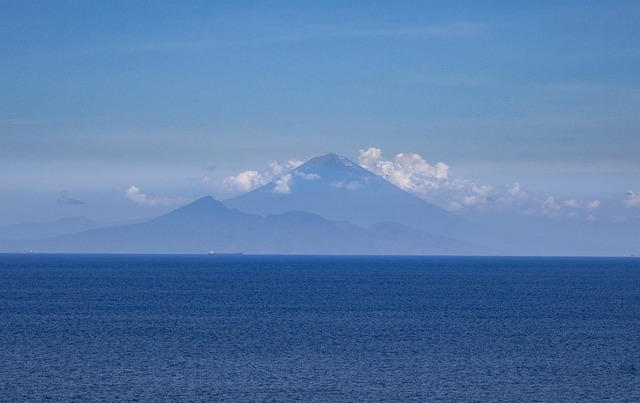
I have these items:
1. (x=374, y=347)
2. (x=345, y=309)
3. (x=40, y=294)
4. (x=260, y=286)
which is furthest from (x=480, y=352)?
(x=260, y=286)

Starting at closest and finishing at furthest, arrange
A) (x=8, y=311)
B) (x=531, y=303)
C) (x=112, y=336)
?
1. (x=112, y=336)
2. (x=8, y=311)
3. (x=531, y=303)

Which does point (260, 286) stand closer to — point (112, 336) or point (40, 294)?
point (40, 294)

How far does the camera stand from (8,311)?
339ft

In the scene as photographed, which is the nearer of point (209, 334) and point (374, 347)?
point (374, 347)

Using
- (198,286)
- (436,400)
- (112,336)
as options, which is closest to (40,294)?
(198,286)

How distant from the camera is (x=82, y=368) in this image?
59.3m

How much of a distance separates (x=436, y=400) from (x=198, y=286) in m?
116

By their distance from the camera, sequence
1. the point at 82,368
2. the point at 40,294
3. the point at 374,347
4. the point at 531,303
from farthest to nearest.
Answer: the point at 40,294 < the point at 531,303 < the point at 374,347 < the point at 82,368

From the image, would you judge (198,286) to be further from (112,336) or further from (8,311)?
(112,336)

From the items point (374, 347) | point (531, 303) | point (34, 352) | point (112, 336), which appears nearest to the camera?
point (34, 352)

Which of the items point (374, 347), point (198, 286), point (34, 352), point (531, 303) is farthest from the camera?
point (198, 286)

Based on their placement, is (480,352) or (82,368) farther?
(480,352)

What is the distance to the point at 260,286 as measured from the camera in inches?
6457

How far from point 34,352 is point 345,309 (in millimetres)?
47284
